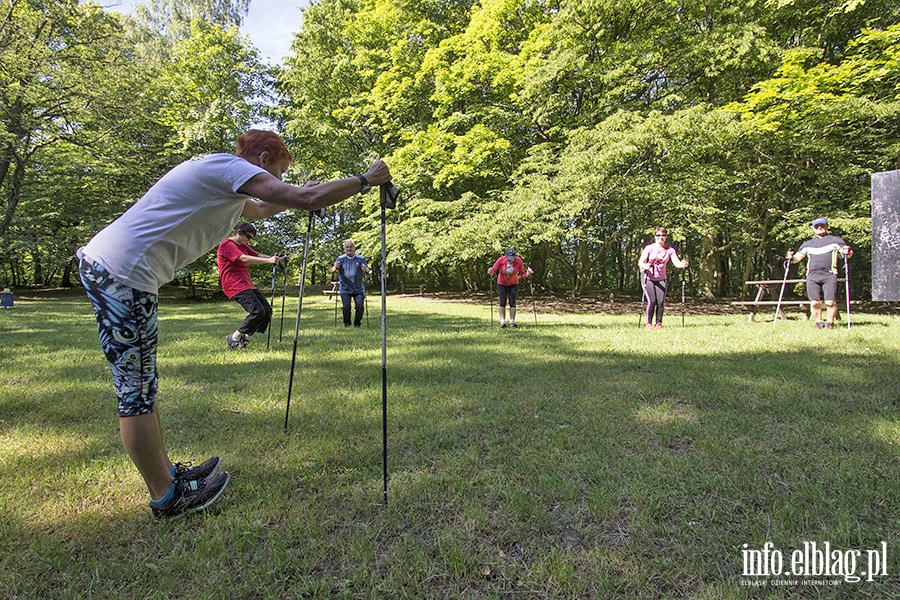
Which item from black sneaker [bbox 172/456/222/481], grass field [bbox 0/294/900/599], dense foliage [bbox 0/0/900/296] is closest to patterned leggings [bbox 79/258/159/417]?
black sneaker [bbox 172/456/222/481]

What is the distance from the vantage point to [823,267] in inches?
342

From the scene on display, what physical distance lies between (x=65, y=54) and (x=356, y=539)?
22.4 m

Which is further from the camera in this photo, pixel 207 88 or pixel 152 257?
pixel 207 88

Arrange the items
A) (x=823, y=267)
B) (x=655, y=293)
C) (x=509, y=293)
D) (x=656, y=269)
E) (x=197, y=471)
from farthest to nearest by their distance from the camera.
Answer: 1. (x=509, y=293)
2. (x=655, y=293)
3. (x=656, y=269)
4. (x=823, y=267)
5. (x=197, y=471)

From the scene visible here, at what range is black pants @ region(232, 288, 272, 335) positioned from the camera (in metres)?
6.58

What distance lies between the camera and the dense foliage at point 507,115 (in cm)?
1343

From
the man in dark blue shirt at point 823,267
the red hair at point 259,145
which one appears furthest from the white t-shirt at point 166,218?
the man in dark blue shirt at point 823,267

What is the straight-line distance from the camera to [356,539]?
2135 millimetres

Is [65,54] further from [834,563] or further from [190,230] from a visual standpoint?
[834,563]

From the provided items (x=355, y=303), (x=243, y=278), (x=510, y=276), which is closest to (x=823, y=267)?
(x=510, y=276)

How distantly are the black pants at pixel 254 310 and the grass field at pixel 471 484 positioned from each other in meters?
1.35

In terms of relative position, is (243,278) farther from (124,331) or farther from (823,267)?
(823,267)

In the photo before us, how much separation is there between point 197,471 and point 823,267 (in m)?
10.7

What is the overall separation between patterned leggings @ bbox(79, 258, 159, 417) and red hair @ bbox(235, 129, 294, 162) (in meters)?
0.90
